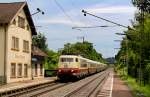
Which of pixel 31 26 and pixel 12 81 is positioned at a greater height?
pixel 31 26

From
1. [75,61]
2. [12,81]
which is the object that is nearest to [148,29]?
[75,61]

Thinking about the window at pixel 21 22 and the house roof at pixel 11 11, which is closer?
the house roof at pixel 11 11

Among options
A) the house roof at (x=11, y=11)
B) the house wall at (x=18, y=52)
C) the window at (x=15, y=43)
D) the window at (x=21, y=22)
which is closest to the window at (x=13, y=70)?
the house wall at (x=18, y=52)

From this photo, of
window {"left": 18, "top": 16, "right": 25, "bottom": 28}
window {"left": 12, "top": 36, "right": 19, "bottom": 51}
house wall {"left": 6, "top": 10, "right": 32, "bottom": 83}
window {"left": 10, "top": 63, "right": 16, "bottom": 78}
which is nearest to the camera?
house wall {"left": 6, "top": 10, "right": 32, "bottom": 83}

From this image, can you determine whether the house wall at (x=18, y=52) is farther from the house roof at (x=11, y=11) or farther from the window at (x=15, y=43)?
the house roof at (x=11, y=11)

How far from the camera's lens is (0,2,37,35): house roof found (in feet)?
148

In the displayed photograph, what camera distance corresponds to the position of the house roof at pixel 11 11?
1779 inches

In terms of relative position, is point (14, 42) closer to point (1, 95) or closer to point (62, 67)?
point (62, 67)

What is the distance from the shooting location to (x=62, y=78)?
5319 cm

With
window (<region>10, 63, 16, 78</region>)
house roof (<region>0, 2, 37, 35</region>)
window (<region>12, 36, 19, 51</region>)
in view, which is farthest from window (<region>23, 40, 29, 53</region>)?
window (<region>10, 63, 16, 78</region>)

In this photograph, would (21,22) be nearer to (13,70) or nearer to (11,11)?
(11,11)

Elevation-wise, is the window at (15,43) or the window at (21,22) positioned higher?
the window at (21,22)

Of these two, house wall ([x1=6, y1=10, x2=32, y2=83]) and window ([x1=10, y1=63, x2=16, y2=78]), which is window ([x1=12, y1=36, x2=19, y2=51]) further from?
window ([x1=10, y1=63, x2=16, y2=78])

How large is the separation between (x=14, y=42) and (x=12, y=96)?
18.2 meters
